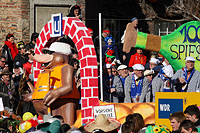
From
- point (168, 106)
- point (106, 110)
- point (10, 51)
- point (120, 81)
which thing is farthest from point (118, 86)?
point (10, 51)

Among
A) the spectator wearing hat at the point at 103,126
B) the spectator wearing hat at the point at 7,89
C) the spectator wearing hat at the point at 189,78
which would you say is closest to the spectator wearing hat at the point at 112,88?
the spectator wearing hat at the point at 189,78

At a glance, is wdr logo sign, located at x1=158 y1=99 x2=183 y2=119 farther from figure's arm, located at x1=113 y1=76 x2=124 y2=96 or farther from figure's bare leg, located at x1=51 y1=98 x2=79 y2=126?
figure's arm, located at x1=113 y1=76 x2=124 y2=96

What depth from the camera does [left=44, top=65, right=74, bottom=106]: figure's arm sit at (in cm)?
824

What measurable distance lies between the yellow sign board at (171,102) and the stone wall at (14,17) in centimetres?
773

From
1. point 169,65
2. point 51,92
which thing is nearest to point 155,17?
point 169,65

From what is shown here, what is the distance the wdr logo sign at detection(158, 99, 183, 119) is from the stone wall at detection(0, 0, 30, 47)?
25.4 ft

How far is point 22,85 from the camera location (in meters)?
10.8

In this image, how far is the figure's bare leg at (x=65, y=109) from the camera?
8445mm

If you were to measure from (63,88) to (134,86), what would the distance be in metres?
1.63

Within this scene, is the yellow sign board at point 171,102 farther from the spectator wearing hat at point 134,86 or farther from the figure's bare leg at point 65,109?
the figure's bare leg at point 65,109

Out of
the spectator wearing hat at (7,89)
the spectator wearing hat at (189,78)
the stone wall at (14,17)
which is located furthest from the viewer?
the stone wall at (14,17)

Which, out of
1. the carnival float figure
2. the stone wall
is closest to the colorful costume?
the carnival float figure

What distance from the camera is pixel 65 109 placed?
333 inches

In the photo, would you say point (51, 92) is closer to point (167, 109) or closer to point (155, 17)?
point (167, 109)
